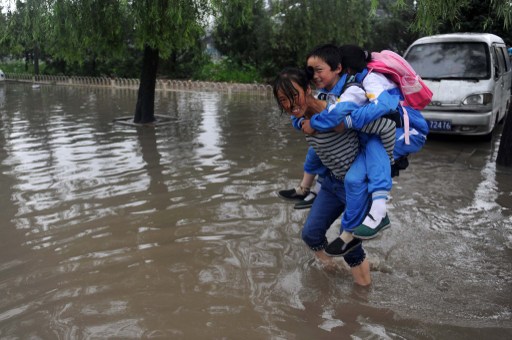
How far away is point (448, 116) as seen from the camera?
8.62m

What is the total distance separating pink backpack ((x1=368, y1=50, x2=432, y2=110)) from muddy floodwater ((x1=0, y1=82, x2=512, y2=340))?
4.82ft

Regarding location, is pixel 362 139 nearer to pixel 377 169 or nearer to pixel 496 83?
pixel 377 169

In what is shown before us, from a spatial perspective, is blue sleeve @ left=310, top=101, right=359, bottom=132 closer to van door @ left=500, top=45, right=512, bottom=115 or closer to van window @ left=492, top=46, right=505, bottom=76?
van window @ left=492, top=46, right=505, bottom=76

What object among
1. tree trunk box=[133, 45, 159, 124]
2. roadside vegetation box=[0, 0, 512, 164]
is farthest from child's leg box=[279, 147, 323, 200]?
tree trunk box=[133, 45, 159, 124]

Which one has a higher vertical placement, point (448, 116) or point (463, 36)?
point (463, 36)

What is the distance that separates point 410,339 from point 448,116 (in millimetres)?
6441

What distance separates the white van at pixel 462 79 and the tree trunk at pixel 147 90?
20.6ft

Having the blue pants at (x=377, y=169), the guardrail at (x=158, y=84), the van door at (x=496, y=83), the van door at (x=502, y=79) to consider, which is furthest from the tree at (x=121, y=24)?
the guardrail at (x=158, y=84)

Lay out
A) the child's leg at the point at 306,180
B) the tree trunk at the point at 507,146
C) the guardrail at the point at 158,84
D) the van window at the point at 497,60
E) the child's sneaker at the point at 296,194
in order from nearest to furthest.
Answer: the child's leg at the point at 306,180, the child's sneaker at the point at 296,194, the tree trunk at the point at 507,146, the van window at the point at 497,60, the guardrail at the point at 158,84

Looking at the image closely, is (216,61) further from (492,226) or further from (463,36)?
(492,226)

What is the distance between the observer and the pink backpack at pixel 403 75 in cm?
307

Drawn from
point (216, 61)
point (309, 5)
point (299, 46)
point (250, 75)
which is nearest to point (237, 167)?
point (309, 5)

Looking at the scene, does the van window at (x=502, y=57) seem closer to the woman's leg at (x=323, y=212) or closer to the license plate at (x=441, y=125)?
the license plate at (x=441, y=125)

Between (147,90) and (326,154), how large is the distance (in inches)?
392
